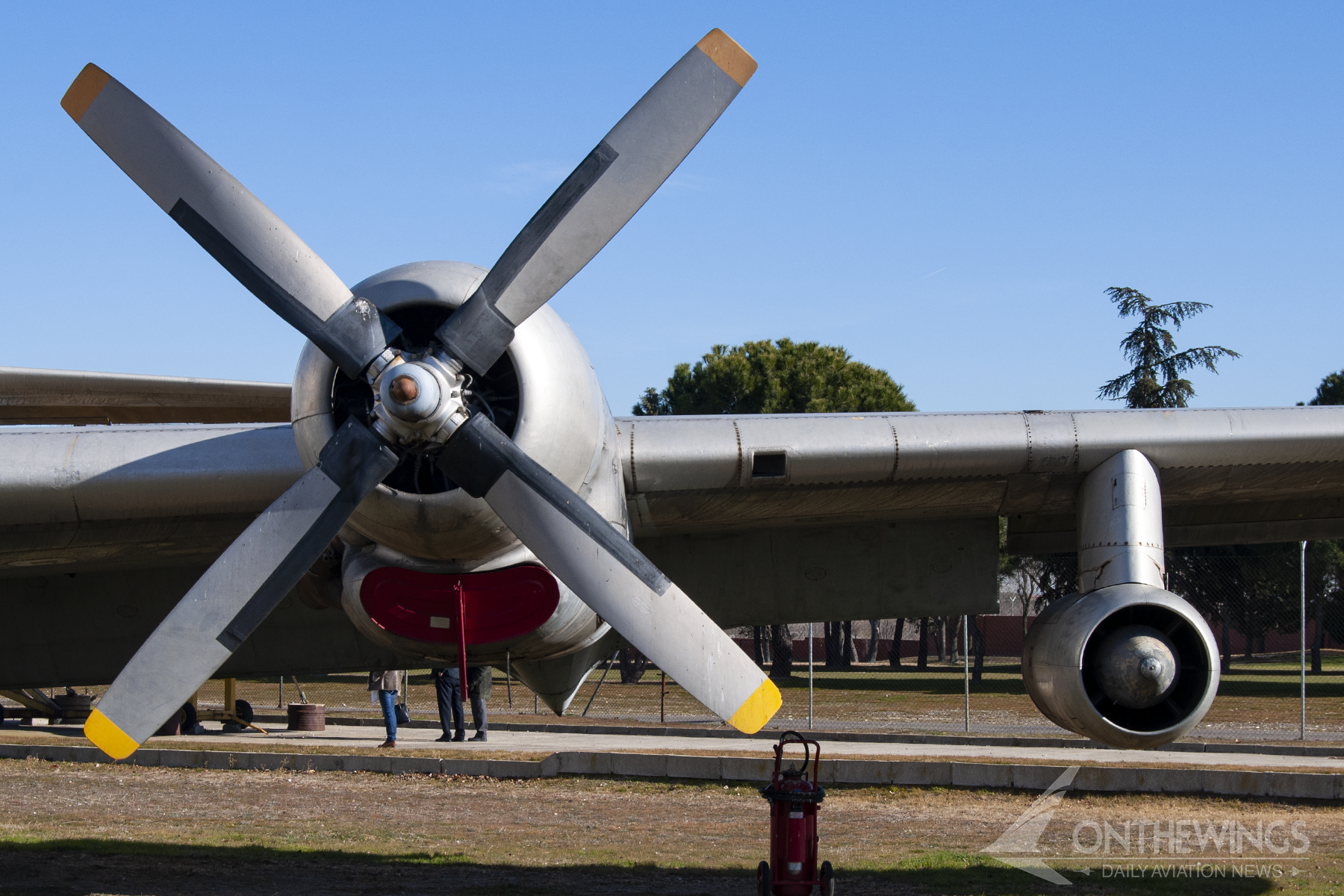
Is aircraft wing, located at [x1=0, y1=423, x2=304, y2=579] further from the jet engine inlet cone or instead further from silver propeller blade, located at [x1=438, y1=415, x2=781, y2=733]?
the jet engine inlet cone

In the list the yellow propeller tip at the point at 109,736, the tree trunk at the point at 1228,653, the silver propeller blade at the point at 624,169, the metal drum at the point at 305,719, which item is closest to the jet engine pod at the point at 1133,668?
the silver propeller blade at the point at 624,169

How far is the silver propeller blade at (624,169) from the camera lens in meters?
6.98

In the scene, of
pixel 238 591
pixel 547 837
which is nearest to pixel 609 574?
pixel 238 591

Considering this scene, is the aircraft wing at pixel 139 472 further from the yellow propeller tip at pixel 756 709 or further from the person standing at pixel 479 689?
the yellow propeller tip at pixel 756 709

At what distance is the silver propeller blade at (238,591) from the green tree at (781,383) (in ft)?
127

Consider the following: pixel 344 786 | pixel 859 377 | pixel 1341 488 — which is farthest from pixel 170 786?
pixel 859 377

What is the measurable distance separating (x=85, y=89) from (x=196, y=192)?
82 centimetres

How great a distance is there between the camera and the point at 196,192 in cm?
704

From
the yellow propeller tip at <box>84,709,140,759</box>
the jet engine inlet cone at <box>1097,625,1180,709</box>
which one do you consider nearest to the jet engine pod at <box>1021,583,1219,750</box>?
the jet engine inlet cone at <box>1097,625,1180,709</box>

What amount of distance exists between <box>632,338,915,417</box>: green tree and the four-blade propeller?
38126mm

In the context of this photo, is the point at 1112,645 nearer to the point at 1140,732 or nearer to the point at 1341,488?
the point at 1140,732

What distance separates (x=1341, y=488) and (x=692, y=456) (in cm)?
539

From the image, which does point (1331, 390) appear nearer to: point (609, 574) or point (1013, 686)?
point (1013, 686)

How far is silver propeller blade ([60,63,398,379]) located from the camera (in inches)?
274
